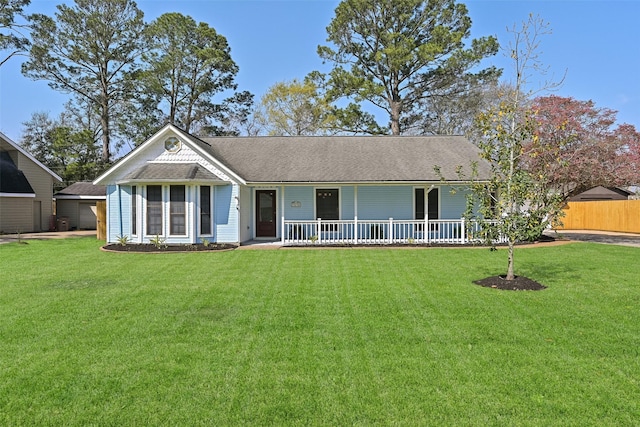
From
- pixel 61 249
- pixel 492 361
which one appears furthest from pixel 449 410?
pixel 61 249

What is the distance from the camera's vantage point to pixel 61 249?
15070mm

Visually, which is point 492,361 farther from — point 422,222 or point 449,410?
point 422,222

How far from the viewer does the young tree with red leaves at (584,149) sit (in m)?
16.5

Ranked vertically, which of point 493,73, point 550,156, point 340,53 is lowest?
point 550,156

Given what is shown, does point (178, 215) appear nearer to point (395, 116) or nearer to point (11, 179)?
point (11, 179)

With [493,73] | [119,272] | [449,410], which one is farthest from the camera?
[493,73]

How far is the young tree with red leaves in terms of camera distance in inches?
650

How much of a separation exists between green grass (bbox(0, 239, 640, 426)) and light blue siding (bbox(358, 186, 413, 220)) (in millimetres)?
7897

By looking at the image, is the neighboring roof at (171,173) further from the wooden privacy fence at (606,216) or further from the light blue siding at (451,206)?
the wooden privacy fence at (606,216)

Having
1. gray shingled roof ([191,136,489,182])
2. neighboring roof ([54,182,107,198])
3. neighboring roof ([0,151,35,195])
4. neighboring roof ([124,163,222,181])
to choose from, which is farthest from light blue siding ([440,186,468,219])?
neighboring roof ([0,151,35,195])

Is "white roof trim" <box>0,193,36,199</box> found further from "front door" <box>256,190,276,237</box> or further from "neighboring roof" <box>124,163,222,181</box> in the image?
"front door" <box>256,190,276,237</box>

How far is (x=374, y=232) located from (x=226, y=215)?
590cm

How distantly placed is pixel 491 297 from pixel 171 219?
11.8 meters

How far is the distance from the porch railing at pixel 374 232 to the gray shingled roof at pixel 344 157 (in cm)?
176
